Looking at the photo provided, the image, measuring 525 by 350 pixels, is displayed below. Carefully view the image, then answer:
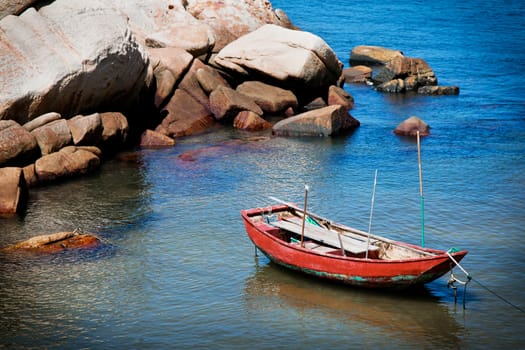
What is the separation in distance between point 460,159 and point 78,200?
54.1ft

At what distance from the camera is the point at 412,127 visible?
3828 centimetres

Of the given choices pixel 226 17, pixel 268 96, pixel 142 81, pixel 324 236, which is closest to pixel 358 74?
pixel 226 17

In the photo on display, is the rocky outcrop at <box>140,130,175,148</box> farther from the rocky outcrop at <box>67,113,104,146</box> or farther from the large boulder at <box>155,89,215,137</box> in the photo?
the rocky outcrop at <box>67,113,104,146</box>

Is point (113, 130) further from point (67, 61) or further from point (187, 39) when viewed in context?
point (187, 39)

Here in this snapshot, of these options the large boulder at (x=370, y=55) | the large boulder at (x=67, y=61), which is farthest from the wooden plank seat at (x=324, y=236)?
the large boulder at (x=370, y=55)

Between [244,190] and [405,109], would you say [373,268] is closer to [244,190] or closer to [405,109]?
[244,190]

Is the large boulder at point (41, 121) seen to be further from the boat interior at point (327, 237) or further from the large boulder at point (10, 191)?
the boat interior at point (327, 237)

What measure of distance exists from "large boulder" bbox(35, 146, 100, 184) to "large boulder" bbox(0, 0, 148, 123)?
6.84 ft

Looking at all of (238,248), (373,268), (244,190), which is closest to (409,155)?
(244,190)

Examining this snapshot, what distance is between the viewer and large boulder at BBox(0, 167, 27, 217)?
26.9 metres

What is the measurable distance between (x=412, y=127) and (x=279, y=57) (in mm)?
7783

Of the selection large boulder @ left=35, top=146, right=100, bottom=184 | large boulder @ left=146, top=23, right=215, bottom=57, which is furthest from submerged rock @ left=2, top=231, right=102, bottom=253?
large boulder @ left=146, top=23, right=215, bottom=57

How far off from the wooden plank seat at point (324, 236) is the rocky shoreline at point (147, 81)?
10141 mm

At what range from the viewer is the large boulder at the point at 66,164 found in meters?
29.9
